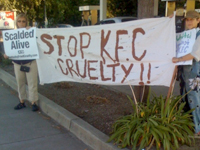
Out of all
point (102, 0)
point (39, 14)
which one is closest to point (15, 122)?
point (39, 14)

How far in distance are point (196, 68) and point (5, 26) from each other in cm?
957

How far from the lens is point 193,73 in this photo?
149 inches

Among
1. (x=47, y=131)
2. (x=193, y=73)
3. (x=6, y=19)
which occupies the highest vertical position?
(x=6, y=19)

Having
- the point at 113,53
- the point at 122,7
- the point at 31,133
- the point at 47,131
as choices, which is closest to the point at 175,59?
the point at 113,53

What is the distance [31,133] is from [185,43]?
9.26ft

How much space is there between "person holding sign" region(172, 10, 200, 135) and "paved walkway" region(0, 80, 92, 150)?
161cm

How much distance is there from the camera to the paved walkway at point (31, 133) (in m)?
4.23

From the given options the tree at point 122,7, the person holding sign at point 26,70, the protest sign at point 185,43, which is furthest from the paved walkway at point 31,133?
the tree at point 122,7

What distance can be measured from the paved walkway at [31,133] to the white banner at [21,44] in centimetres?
114

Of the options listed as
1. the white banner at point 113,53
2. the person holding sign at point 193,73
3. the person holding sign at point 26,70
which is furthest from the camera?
the person holding sign at point 26,70

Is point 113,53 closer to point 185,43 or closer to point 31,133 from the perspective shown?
point 185,43

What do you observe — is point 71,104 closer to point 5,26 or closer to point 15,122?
point 15,122

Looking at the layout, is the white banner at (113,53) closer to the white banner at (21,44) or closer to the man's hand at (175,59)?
the man's hand at (175,59)

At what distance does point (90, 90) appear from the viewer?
6.91 metres
